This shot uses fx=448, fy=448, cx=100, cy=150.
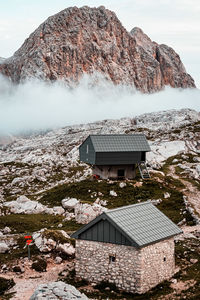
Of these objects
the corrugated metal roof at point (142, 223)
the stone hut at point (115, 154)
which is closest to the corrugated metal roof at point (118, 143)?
the stone hut at point (115, 154)

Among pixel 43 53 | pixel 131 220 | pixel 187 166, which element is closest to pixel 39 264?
pixel 131 220

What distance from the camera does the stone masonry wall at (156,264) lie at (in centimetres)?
2519

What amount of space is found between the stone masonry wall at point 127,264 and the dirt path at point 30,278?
2496 mm

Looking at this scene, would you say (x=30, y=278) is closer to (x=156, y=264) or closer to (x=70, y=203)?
(x=156, y=264)

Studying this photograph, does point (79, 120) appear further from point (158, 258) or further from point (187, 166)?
point (158, 258)

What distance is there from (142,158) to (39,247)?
27.4 meters

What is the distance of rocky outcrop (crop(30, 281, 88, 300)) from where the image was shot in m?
21.5

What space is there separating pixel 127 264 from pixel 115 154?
31806 mm

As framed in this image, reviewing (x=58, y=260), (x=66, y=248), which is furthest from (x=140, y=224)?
(x=66, y=248)

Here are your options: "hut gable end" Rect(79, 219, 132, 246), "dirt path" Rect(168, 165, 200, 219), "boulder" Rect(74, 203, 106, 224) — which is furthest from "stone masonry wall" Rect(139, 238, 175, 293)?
"boulder" Rect(74, 203, 106, 224)

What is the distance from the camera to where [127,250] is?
2533 centimetres

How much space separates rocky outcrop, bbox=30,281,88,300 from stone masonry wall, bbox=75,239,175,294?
4029 mm

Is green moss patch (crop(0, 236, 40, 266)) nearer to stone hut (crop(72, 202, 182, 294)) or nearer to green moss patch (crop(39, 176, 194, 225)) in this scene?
stone hut (crop(72, 202, 182, 294))

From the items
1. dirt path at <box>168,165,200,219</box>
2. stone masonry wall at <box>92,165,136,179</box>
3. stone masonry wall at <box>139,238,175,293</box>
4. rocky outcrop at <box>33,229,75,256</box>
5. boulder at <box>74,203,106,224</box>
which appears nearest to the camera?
stone masonry wall at <box>139,238,175,293</box>
